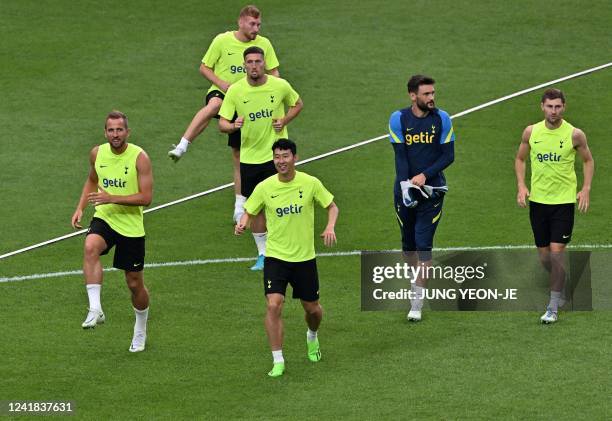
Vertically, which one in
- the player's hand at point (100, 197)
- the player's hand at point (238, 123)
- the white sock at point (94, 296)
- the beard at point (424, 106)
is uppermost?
the player's hand at point (238, 123)

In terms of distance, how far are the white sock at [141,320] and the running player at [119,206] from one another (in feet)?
0.27

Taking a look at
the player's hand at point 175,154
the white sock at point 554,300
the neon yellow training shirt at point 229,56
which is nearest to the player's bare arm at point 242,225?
the white sock at point 554,300

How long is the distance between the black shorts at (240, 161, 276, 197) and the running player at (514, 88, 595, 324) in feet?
11.4

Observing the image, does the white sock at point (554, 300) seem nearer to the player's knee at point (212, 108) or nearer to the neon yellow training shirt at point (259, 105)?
the neon yellow training shirt at point (259, 105)

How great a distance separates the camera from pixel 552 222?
1761 centimetres

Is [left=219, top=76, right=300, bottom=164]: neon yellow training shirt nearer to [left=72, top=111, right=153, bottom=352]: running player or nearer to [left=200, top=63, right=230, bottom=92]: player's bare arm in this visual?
[left=200, top=63, right=230, bottom=92]: player's bare arm

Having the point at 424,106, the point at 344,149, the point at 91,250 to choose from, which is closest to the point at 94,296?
the point at 91,250

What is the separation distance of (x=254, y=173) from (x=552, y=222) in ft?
13.2

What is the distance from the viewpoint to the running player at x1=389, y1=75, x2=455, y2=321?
1758 cm

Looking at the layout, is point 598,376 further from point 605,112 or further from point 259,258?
point 605,112

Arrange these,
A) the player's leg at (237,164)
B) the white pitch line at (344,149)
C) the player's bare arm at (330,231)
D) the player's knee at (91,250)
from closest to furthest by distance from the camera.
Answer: the player's bare arm at (330,231), the player's knee at (91,250), the player's leg at (237,164), the white pitch line at (344,149)

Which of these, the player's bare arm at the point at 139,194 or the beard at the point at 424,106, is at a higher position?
the beard at the point at 424,106

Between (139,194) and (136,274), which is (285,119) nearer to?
(139,194)

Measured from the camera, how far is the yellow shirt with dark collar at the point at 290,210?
52.6ft
